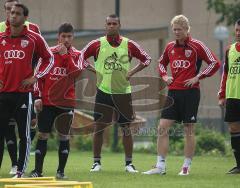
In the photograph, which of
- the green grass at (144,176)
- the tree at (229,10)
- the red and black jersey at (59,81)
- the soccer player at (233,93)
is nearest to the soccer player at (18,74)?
the red and black jersey at (59,81)

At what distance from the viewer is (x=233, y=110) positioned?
44.2ft

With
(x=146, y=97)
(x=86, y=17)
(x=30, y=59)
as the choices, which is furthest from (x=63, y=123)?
(x=86, y=17)

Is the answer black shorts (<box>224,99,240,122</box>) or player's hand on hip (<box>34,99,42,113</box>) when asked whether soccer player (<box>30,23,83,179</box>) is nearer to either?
player's hand on hip (<box>34,99,42,113</box>)

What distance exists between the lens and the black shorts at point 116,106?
542 inches

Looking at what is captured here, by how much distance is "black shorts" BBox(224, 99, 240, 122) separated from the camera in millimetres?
13422

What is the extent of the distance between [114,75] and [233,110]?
211cm

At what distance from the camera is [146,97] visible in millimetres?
19312

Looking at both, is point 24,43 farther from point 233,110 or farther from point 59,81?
point 233,110

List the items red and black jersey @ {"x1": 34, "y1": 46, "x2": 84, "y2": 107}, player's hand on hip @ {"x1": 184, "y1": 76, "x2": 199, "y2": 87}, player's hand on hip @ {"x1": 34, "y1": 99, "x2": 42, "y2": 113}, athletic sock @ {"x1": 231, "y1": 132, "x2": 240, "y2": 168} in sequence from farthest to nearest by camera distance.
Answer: athletic sock @ {"x1": 231, "y1": 132, "x2": 240, "y2": 168}, player's hand on hip @ {"x1": 184, "y1": 76, "x2": 199, "y2": 87}, red and black jersey @ {"x1": 34, "y1": 46, "x2": 84, "y2": 107}, player's hand on hip @ {"x1": 34, "y1": 99, "x2": 42, "y2": 113}

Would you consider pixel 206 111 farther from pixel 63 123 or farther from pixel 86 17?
pixel 63 123

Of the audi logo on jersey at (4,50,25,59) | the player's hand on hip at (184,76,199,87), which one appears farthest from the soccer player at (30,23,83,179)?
the player's hand on hip at (184,76,199,87)

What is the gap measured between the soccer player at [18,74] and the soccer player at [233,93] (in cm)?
376

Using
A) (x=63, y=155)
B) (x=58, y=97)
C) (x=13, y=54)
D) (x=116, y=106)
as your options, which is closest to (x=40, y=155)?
(x=63, y=155)

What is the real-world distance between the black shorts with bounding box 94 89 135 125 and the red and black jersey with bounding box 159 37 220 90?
106 cm
